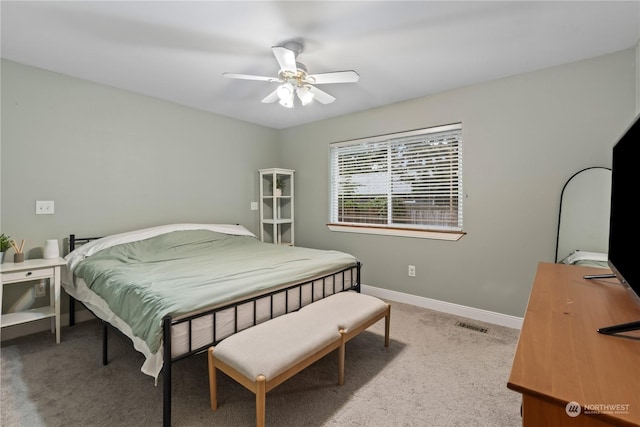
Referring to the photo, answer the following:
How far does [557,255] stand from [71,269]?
407 centimetres

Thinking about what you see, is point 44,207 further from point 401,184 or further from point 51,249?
point 401,184

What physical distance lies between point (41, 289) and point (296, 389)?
2.45 m

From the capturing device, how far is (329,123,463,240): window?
3.07 meters

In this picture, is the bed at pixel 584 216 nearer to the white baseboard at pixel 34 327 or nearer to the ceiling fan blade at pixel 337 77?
the ceiling fan blade at pixel 337 77

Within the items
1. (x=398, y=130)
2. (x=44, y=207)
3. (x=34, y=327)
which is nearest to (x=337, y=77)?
(x=398, y=130)

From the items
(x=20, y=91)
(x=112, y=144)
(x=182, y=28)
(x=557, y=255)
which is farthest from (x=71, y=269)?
(x=557, y=255)

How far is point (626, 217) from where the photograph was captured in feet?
3.62

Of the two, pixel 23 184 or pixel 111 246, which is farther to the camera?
pixel 111 246

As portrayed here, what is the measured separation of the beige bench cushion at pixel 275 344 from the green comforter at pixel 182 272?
0.78 ft

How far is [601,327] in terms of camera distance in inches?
35.1

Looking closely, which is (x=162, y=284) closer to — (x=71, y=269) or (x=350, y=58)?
(x=71, y=269)

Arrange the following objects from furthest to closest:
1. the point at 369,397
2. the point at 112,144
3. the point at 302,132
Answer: the point at 302,132, the point at 112,144, the point at 369,397

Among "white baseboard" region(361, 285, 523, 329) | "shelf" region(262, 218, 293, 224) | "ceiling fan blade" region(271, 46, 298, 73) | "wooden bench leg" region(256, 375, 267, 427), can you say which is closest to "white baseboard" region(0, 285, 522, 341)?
"white baseboard" region(361, 285, 523, 329)

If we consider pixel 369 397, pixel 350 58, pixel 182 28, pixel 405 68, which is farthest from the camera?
pixel 405 68
